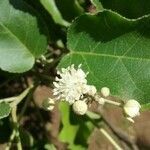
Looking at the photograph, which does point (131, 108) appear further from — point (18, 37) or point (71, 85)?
point (18, 37)

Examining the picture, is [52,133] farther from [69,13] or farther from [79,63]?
[79,63]

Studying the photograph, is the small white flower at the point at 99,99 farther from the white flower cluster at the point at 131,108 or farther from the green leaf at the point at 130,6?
the green leaf at the point at 130,6

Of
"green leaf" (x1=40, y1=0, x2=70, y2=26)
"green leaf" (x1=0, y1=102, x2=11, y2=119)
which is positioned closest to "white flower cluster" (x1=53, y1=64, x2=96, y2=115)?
"green leaf" (x1=0, y1=102, x2=11, y2=119)

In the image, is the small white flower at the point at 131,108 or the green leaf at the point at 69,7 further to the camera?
the green leaf at the point at 69,7

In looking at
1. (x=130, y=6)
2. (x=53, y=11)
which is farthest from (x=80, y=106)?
(x=53, y=11)

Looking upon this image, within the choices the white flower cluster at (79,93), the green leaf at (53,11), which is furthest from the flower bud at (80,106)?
the green leaf at (53,11)

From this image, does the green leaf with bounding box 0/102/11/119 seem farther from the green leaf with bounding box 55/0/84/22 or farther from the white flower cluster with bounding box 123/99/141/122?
the green leaf with bounding box 55/0/84/22
